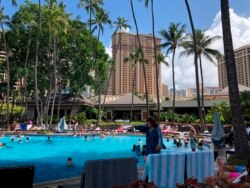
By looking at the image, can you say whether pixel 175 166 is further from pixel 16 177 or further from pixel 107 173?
pixel 16 177

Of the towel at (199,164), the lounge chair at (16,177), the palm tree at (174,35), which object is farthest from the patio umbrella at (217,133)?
the palm tree at (174,35)

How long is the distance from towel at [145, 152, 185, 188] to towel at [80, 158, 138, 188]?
0.73 metres

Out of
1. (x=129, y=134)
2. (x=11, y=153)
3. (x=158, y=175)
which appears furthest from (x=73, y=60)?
(x=158, y=175)

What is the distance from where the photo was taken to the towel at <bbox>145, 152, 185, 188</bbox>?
5.59 meters

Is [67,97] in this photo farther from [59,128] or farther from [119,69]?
[119,69]

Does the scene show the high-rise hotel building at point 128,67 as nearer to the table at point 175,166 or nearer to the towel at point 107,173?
the table at point 175,166

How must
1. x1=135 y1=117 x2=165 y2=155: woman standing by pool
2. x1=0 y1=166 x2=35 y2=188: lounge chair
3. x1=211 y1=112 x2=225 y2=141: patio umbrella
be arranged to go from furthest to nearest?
x1=211 y1=112 x2=225 y2=141: patio umbrella → x1=135 y1=117 x2=165 y2=155: woman standing by pool → x1=0 y1=166 x2=35 y2=188: lounge chair

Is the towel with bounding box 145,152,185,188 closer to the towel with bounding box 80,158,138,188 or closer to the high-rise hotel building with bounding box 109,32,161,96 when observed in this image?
the towel with bounding box 80,158,138,188

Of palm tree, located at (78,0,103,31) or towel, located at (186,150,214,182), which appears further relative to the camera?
palm tree, located at (78,0,103,31)

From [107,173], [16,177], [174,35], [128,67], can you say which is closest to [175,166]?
[107,173]

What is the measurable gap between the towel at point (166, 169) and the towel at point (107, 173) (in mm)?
733

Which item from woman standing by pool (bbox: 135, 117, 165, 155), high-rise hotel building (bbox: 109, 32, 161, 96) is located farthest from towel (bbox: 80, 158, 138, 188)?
high-rise hotel building (bbox: 109, 32, 161, 96)

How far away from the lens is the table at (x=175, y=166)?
561cm

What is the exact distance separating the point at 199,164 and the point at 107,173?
2.10 m
